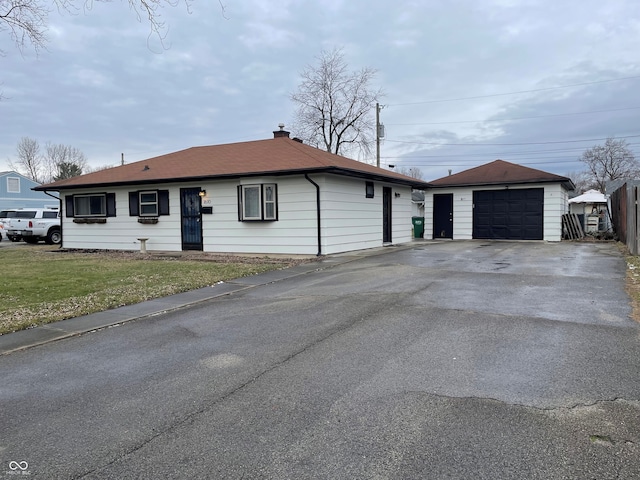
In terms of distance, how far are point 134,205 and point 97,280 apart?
8.36 m

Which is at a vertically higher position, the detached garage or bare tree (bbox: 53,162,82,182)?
bare tree (bbox: 53,162,82,182)

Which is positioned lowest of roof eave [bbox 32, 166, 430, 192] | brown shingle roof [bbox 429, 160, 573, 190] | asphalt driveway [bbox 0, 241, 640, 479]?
asphalt driveway [bbox 0, 241, 640, 479]

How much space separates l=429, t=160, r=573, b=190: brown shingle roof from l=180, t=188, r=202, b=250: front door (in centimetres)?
1093

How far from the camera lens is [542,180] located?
63.7ft

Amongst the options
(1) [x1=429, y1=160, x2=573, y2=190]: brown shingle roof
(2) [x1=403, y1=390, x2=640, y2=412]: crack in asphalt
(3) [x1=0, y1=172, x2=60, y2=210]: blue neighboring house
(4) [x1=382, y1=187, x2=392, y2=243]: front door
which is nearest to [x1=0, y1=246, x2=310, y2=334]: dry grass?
(2) [x1=403, y1=390, x2=640, y2=412]: crack in asphalt

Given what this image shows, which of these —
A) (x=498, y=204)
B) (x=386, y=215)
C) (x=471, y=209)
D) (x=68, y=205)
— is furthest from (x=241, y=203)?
(x=498, y=204)

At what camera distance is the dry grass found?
6930 millimetres

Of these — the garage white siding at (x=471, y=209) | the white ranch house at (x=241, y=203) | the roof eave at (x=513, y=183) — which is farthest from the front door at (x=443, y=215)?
the white ranch house at (x=241, y=203)

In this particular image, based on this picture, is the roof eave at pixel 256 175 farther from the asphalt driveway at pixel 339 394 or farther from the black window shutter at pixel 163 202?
the asphalt driveway at pixel 339 394

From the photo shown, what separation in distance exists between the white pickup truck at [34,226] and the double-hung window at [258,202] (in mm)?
12780

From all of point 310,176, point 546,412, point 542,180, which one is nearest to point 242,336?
point 546,412

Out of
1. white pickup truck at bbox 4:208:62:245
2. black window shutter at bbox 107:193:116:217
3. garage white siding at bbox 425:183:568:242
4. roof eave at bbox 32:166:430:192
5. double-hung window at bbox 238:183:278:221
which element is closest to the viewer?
roof eave at bbox 32:166:430:192

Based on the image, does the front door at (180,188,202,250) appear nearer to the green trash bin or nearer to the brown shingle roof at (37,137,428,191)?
the brown shingle roof at (37,137,428,191)

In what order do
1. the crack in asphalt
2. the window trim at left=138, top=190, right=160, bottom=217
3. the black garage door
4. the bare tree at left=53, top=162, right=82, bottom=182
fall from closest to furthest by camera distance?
the crack in asphalt < the window trim at left=138, top=190, right=160, bottom=217 < the black garage door < the bare tree at left=53, top=162, right=82, bottom=182
